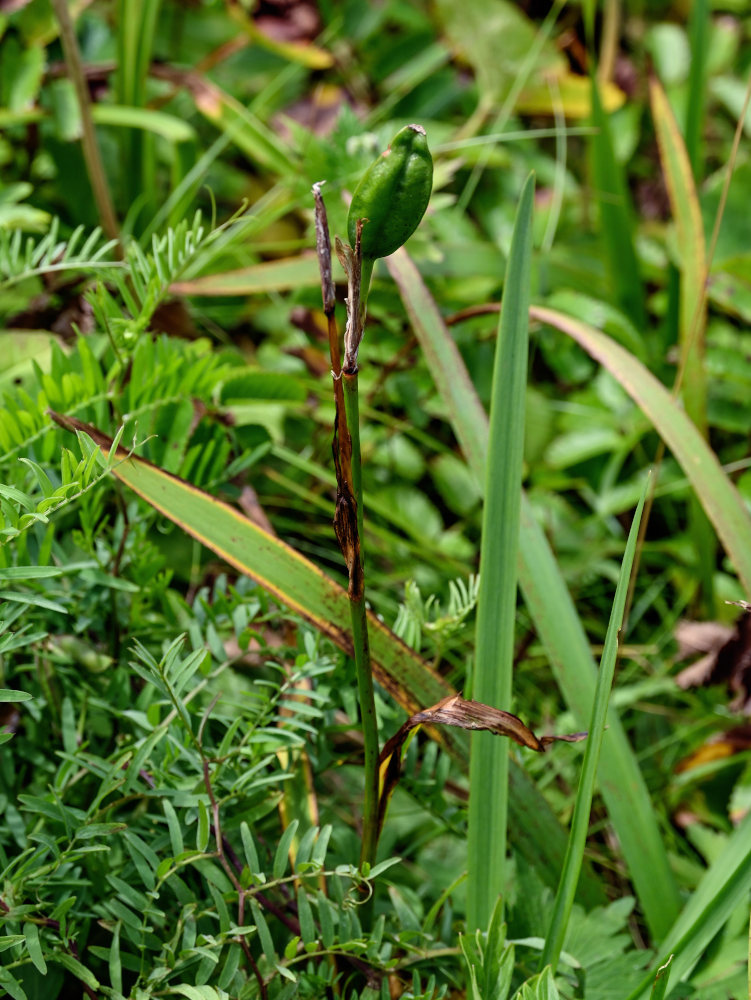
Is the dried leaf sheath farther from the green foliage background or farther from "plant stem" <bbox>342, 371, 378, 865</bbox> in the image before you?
the green foliage background

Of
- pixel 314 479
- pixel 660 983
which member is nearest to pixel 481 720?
pixel 660 983

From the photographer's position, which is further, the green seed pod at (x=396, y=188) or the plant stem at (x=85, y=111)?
the plant stem at (x=85, y=111)

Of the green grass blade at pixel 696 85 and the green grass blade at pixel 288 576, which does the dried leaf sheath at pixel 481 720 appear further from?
the green grass blade at pixel 696 85

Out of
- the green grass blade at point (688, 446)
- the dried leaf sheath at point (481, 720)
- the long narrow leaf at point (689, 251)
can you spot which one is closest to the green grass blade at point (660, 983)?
the dried leaf sheath at point (481, 720)

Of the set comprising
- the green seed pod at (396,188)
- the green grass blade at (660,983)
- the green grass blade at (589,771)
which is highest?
the green seed pod at (396,188)

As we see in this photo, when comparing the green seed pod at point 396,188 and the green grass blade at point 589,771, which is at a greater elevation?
the green seed pod at point 396,188

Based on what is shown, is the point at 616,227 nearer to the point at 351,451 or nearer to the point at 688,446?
the point at 688,446
